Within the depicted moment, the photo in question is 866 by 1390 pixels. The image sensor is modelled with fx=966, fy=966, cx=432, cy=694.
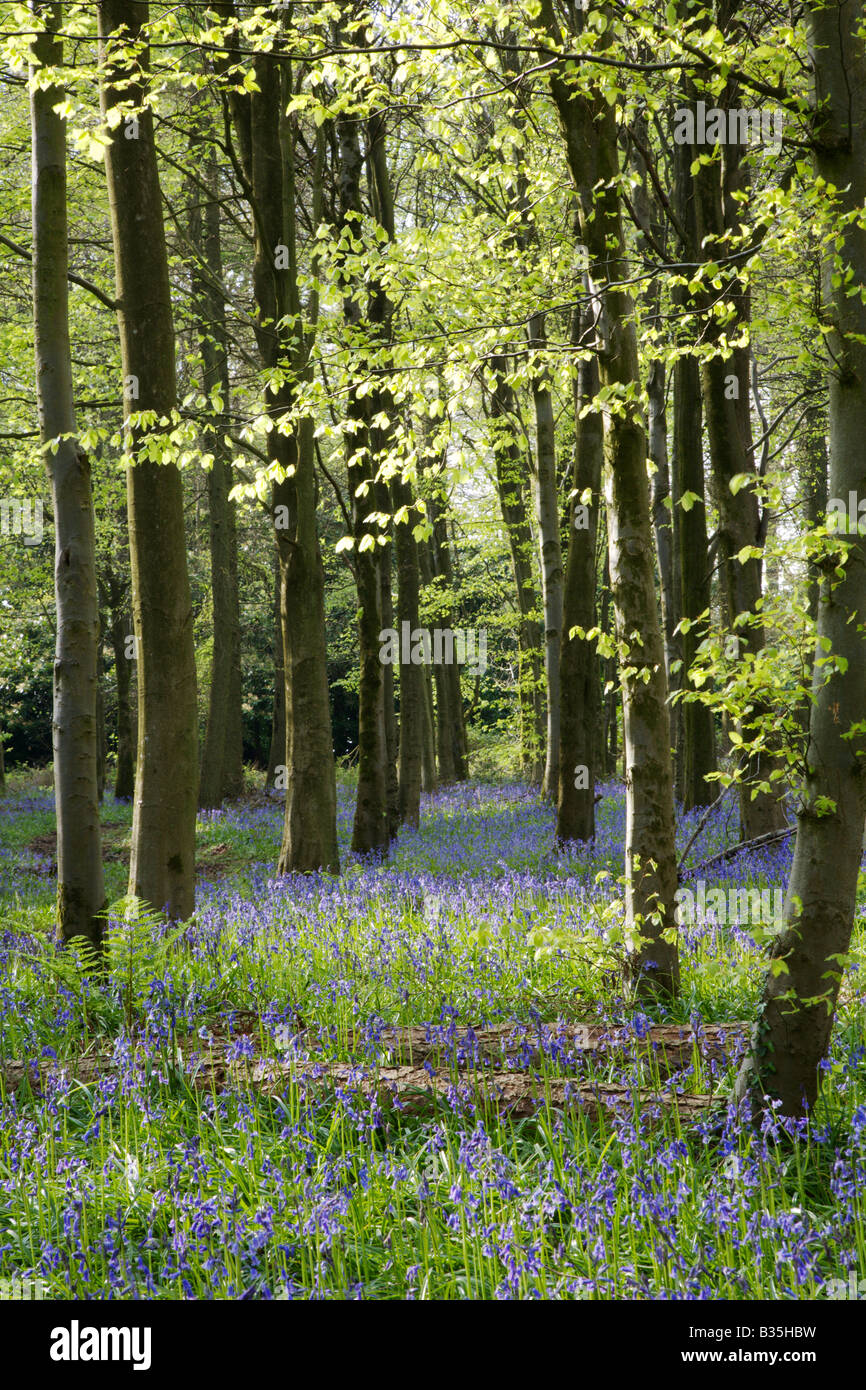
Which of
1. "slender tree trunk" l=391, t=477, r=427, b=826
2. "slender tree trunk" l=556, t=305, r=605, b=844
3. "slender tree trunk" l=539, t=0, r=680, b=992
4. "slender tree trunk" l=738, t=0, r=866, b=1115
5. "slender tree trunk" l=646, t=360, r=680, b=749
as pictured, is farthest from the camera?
"slender tree trunk" l=646, t=360, r=680, b=749

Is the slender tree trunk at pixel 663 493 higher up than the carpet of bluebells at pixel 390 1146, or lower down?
higher up

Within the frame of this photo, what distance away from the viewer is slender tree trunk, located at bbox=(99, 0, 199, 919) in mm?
6656

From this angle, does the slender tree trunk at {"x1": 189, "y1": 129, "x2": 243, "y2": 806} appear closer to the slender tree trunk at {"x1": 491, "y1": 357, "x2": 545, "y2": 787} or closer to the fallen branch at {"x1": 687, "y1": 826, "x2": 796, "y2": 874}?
the slender tree trunk at {"x1": 491, "y1": 357, "x2": 545, "y2": 787}

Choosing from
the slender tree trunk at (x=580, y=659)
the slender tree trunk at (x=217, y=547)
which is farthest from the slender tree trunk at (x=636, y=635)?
the slender tree trunk at (x=217, y=547)

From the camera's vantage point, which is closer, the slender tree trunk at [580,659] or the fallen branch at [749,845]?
the fallen branch at [749,845]

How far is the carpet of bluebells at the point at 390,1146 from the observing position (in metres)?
2.74

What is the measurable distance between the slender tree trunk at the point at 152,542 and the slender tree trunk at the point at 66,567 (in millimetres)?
407

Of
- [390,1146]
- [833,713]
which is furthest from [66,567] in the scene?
[833,713]

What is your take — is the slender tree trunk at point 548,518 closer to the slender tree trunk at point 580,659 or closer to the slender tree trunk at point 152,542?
the slender tree trunk at point 580,659

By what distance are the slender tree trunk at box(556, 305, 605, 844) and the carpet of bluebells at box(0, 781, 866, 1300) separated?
12.3 ft

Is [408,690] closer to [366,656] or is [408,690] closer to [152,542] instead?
[366,656]

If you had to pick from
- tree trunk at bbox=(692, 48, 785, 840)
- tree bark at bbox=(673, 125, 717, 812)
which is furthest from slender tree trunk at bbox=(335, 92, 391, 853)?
tree trunk at bbox=(692, 48, 785, 840)

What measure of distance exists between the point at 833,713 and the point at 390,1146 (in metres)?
2.31

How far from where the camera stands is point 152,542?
6684 mm
